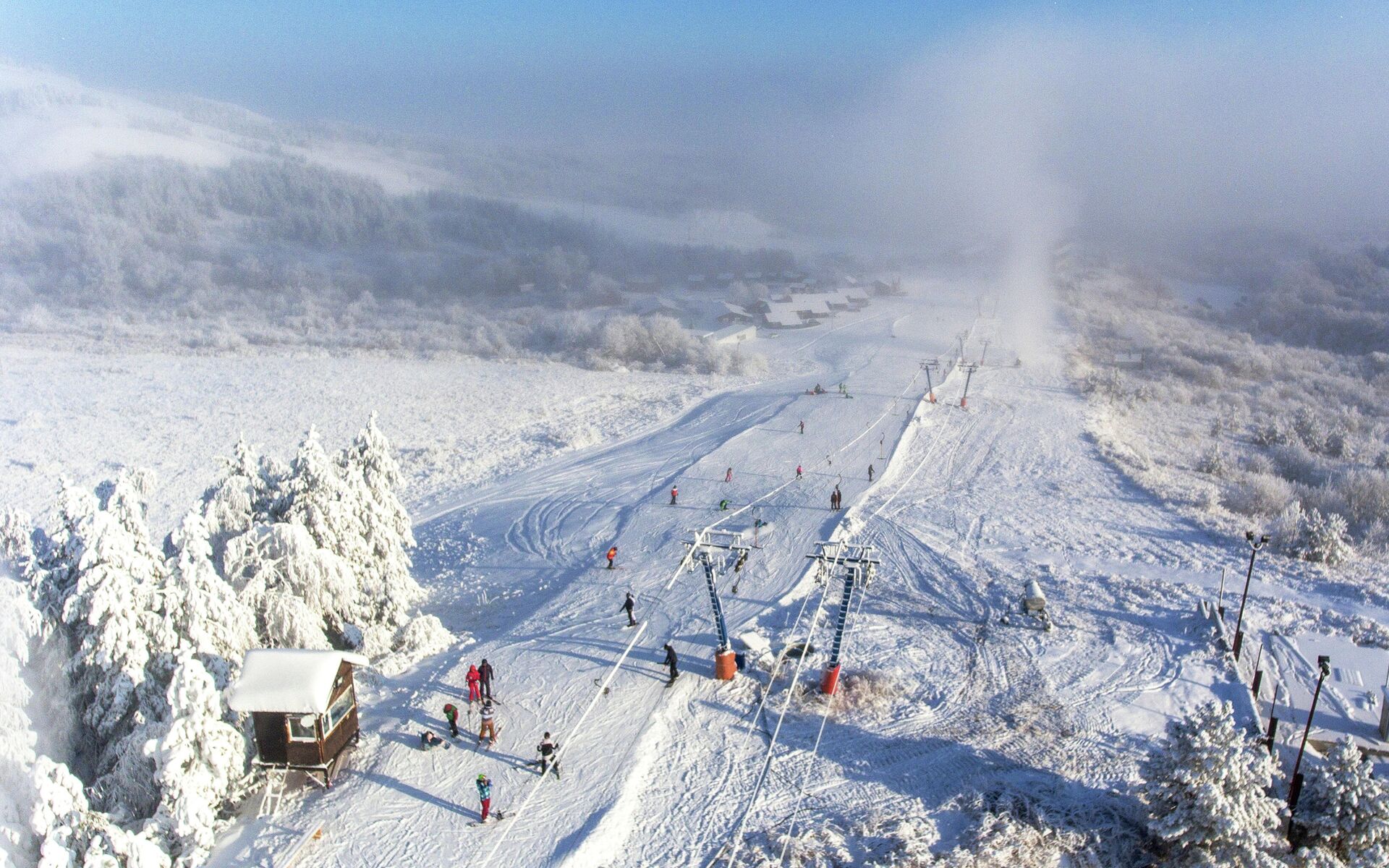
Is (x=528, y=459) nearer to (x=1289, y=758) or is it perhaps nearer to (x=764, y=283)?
(x=1289, y=758)

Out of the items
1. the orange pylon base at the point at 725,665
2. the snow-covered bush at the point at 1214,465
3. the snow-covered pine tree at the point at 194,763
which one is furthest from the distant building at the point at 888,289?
the snow-covered pine tree at the point at 194,763

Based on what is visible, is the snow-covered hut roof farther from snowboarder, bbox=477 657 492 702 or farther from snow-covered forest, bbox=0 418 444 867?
snowboarder, bbox=477 657 492 702

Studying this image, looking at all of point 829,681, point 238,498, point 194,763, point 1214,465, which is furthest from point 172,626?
point 1214,465

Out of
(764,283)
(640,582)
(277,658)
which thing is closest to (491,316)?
(764,283)

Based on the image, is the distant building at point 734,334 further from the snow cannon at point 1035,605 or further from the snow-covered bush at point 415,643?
the snow-covered bush at point 415,643

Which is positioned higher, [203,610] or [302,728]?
[203,610]

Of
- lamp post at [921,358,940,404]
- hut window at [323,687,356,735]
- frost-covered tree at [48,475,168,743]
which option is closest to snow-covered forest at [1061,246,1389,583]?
lamp post at [921,358,940,404]

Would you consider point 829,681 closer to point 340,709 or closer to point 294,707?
point 340,709
